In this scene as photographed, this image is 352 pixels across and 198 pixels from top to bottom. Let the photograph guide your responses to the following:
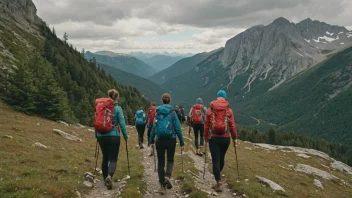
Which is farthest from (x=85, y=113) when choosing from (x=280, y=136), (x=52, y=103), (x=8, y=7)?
(x=280, y=136)

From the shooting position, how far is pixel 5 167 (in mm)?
14461

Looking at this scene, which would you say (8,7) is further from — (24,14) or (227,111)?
(227,111)

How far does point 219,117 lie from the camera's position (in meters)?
14.4

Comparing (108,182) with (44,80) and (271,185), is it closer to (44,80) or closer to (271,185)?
(271,185)

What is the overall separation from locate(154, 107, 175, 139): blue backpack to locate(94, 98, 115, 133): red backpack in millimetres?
2108

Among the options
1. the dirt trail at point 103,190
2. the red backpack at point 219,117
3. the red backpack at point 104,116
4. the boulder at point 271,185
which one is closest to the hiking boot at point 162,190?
the dirt trail at point 103,190

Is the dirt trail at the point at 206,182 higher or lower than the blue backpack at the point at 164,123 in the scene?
lower

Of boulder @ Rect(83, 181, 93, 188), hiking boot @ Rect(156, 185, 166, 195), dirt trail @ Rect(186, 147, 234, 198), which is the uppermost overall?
boulder @ Rect(83, 181, 93, 188)

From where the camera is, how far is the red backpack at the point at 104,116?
13103 mm

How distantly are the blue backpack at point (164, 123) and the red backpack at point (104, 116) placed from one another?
2.11 m

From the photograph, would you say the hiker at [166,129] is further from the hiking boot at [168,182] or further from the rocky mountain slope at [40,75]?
the rocky mountain slope at [40,75]

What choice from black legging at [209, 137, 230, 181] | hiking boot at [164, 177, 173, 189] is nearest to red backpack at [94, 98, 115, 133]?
hiking boot at [164, 177, 173, 189]

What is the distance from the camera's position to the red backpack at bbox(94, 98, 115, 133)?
13.1 m

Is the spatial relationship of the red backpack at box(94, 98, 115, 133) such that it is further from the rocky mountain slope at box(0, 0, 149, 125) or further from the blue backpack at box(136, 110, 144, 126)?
the rocky mountain slope at box(0, 0, 149, 125)
